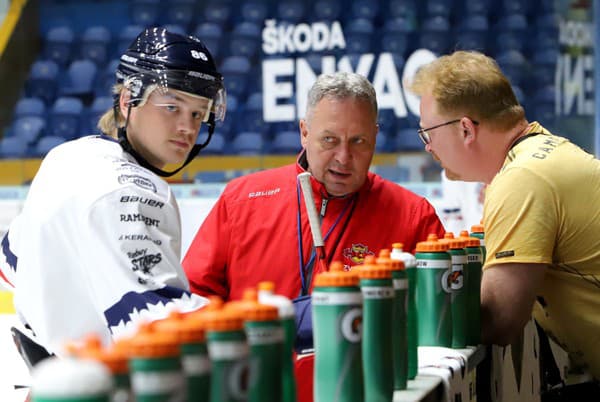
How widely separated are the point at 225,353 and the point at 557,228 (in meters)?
1.12

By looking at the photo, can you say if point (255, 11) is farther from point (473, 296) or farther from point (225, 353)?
point (225, 353)

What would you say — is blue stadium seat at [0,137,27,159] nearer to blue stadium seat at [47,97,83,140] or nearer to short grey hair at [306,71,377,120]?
blue stadium seat at [47,97,83,140]

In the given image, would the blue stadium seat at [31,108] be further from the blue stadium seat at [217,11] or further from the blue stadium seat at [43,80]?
the blue stadium seat at [217,11]

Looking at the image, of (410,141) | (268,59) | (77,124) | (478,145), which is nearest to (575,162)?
(478,145)

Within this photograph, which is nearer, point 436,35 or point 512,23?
point 512,23

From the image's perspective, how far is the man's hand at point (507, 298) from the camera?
1.77m

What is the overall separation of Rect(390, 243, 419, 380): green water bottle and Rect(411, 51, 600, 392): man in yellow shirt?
354 millimetres

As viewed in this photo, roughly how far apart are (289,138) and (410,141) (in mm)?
978

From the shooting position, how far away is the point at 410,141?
7172 mm

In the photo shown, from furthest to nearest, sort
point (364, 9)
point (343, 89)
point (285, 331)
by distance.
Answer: point (364, 9), point (343, 89), point (285, 331)

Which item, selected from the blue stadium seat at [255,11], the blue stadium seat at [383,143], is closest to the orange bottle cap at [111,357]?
the blue stadium seat at [383,143]

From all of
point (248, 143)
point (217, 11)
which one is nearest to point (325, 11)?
point (217, 11)

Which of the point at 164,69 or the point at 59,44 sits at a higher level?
the point at 59,44

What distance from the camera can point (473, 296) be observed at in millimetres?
1778
